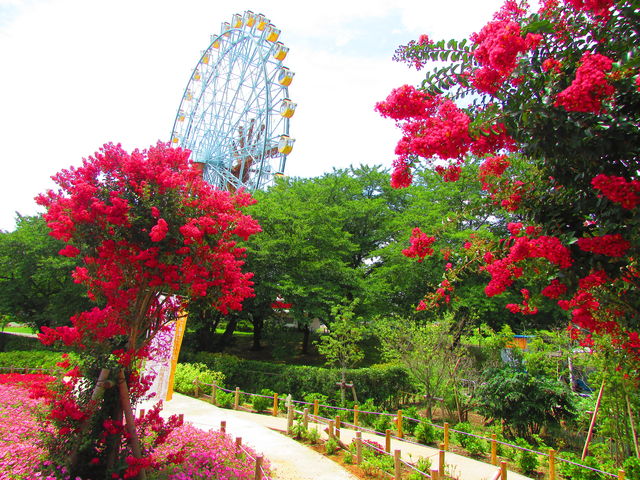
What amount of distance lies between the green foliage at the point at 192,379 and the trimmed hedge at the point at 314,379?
0.77 metres

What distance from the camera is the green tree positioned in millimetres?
18016

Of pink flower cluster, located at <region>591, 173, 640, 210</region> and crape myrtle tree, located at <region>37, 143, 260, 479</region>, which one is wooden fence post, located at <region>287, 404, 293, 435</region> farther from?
pink flower cluster, located at <region>591, 173, 640, 210</region>

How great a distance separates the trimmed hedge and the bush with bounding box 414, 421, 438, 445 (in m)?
3.82

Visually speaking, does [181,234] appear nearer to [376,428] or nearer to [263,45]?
[376,428]

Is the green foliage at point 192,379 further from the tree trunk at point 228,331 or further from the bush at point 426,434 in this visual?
the bush at point 426,434

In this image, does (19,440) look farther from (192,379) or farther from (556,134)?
(556,134)

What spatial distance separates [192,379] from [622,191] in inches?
516

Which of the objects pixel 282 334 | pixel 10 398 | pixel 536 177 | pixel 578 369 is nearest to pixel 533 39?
pixel 536 177

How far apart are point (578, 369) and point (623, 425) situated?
370 centimetres

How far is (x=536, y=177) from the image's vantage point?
13.1ft

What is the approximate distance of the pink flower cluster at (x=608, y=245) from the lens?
2814mm

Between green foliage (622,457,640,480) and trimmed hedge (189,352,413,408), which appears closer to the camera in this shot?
green foliage (622,457,640,480)

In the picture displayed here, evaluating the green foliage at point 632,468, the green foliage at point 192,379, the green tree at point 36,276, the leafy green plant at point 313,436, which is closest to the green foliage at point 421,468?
the leafy green plant at point 313,436

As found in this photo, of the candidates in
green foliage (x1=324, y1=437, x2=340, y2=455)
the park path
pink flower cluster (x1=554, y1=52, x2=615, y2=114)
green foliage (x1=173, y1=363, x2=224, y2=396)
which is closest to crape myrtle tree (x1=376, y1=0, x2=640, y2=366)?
pink flower cluster (x1=554, y1=52, x2=615, y2=114)
